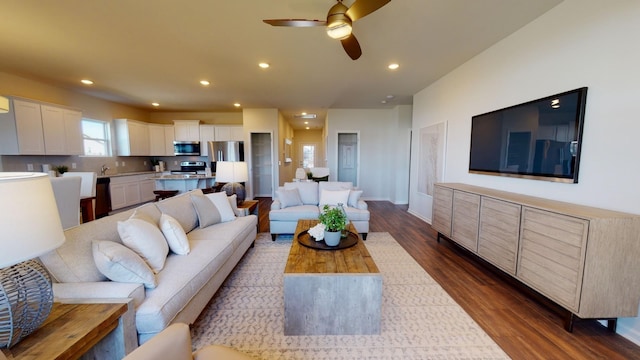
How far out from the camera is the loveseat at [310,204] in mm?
3723

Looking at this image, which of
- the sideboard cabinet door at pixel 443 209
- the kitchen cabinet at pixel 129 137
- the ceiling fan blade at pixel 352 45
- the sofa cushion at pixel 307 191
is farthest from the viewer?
the kitchen cabinet at pixel 129 137

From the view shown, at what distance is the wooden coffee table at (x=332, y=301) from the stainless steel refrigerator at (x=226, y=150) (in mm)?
5637

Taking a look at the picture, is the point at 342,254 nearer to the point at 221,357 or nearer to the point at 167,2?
the point at 221,357

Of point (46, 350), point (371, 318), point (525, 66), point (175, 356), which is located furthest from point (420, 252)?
point (46, 350)

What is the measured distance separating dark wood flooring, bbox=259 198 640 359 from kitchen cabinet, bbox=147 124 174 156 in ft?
22.9

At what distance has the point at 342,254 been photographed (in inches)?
83.0

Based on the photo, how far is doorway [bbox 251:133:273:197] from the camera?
769 centimetres

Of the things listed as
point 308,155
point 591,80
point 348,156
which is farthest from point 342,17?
point 308,155

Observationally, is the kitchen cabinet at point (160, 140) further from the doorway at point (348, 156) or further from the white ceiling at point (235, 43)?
the doorway at point (348, 156)

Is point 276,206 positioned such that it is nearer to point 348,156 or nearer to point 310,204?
point 310,204

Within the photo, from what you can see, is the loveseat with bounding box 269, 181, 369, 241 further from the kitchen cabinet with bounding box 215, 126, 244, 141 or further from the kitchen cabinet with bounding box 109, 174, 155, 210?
the kitchen cabinet with bounding box 109, 174, 155, 210

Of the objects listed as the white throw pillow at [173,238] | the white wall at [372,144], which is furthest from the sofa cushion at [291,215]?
the white wall at [372,144]

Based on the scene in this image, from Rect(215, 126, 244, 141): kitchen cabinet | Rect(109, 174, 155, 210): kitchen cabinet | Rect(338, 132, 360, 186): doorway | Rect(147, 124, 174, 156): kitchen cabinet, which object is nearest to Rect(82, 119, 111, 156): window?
Rect(109, 174, 155, 210): kitchen cabinet

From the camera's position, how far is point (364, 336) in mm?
1784
